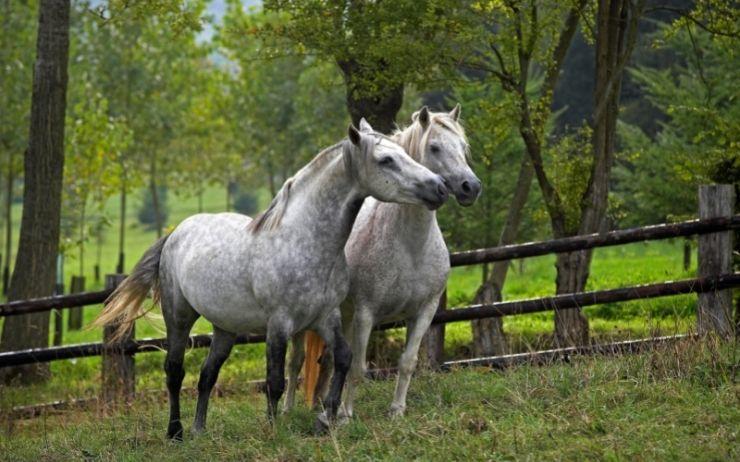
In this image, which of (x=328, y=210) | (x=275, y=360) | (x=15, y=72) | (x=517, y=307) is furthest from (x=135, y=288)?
(x=15, y=72)

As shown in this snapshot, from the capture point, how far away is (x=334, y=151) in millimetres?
6730

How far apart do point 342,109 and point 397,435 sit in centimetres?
→ 2841

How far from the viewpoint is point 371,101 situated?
1161 centimetres

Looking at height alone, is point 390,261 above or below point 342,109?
below

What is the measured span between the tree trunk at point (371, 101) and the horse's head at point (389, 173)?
176 inches

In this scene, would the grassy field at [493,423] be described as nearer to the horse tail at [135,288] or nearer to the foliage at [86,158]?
the horse tail at [135,288]

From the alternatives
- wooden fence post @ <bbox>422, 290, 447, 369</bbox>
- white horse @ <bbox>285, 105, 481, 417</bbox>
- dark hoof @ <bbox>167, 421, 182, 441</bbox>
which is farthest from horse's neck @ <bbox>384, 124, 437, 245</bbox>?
wooden fence post @ <bbox>422, 290, 447, 369</bbox>

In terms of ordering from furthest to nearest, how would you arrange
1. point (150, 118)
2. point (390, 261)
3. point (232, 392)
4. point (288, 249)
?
1. point (150, 118)
2. point (232, 392)
3. point (390, 261)
4. point (288, 249)

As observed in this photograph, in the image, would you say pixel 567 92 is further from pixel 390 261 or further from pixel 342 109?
pixel 390 261

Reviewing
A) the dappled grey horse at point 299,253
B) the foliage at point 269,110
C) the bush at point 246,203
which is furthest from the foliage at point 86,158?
the bush at point 246,203

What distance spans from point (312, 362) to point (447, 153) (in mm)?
1998

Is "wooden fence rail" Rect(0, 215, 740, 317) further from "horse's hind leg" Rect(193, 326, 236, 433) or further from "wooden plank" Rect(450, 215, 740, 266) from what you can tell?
"horse's hind leg" Rect(193, 326, 236, 433)

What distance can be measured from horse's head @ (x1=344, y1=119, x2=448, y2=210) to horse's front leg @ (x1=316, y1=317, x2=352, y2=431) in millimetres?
989

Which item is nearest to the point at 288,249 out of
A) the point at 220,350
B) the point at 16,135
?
the point at 220,350
